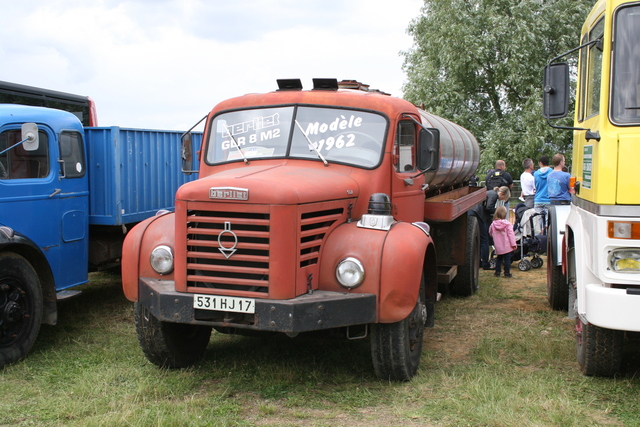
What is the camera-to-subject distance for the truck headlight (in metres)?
4.26

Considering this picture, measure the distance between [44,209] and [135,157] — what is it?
1.69 m

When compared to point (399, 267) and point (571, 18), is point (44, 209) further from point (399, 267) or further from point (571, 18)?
point (571, 18)

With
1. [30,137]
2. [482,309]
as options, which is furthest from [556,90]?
[30,137]

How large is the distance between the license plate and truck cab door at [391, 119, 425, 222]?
1.80 metres

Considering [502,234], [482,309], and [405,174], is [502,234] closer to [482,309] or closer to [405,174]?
[482,309]

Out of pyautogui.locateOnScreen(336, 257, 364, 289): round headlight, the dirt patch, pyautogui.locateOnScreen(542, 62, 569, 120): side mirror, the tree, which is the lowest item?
the dirt patch

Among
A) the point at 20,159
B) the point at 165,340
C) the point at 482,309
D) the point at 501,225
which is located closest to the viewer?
the point at 165,340

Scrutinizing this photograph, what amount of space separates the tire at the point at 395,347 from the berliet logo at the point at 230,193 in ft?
4.63

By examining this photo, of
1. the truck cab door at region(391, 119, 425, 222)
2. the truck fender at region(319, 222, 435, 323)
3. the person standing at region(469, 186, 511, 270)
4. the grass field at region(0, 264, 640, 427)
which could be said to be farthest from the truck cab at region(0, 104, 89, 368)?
the person standing at region(469, 186, 511, 270)

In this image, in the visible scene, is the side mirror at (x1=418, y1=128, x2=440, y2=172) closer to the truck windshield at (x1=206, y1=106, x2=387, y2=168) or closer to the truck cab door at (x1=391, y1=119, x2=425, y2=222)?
the truck cab door at (x1=391, y1=119, x2=425, y2=222)

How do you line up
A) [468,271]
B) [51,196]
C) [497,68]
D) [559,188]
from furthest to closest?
1. [497,68]
2. [559,188]
3. [468,271]
4. [51,196]

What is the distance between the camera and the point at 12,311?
571cm

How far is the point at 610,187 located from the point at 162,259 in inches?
127

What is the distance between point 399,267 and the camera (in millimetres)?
4664
